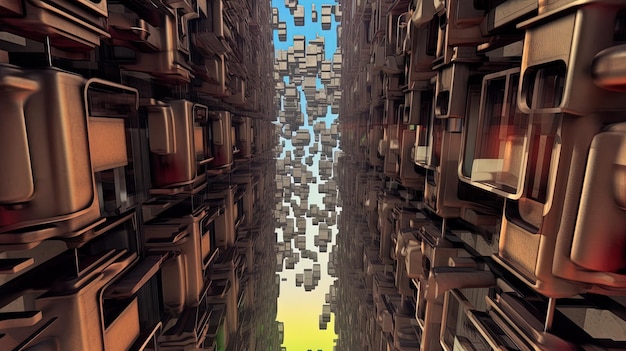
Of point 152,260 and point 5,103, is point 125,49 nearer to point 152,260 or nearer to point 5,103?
point 5,103

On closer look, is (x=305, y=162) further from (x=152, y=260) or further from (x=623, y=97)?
(x=623, y=97)

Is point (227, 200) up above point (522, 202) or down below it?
below

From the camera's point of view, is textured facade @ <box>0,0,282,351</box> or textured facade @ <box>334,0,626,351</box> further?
textured facade @ <box>0,0,282,351</box>

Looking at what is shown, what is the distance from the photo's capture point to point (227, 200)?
7.22 m

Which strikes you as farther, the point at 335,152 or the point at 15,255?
the point at 335,152

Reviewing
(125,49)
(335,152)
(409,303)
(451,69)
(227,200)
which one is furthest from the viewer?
(335,152)

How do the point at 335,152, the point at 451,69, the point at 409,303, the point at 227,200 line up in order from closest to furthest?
the point at 451,69 < the point at 409,303 < the point at 227,200 < the point at 335,152

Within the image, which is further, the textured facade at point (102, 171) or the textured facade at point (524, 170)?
the textured facade at point (102, 171)

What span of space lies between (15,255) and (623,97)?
4.02 meters

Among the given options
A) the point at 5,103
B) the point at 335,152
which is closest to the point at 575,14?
the point at 5,103

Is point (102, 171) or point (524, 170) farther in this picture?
point (102, 171)

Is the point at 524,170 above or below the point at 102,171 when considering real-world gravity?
above

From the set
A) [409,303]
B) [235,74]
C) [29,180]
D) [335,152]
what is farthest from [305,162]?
[29,180]

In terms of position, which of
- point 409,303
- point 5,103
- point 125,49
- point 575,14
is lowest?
point 409,303
